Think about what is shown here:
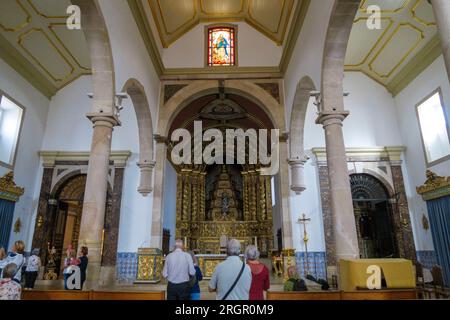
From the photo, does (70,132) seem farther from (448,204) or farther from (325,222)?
(448,204)

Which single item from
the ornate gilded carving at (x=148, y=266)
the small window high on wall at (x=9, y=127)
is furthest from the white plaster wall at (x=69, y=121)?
the ornate gilded carving at (x=148, y=266)

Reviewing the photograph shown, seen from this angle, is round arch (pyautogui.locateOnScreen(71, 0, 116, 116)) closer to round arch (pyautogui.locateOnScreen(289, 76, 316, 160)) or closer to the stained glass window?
round arch (pyautogui.locateOnScreen(289, 76, 316, 160))

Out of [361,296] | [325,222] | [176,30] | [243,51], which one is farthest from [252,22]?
[361,296]

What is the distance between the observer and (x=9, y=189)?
10.1 m

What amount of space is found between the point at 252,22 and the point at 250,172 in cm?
1008

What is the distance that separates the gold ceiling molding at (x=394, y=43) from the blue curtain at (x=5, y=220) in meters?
12.4

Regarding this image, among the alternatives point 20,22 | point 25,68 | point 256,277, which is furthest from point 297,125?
point 25,68

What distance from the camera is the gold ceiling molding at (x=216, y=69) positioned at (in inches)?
381

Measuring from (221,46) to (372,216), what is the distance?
356 inches

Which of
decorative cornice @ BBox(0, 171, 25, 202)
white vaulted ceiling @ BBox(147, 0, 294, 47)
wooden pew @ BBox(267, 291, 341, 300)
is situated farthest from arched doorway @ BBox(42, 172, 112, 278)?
wooden pew @ BBox(267, 291, 341, 300)

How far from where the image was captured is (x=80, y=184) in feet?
41.3

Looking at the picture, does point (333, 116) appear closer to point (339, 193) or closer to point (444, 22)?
point (339, 193)

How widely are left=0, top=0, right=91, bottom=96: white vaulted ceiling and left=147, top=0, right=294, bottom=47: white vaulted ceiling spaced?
3074mm

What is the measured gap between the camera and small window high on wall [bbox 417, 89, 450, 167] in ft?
31.8
